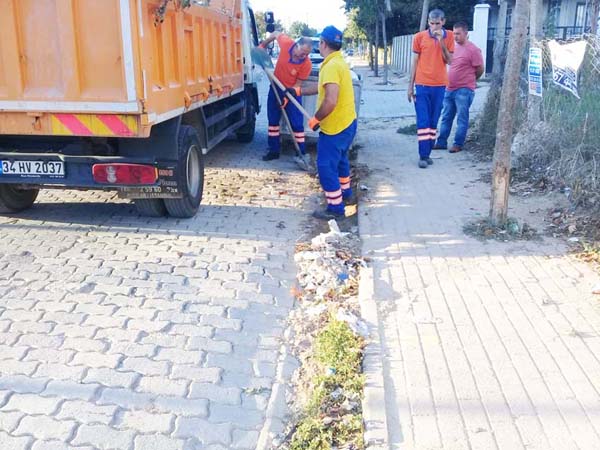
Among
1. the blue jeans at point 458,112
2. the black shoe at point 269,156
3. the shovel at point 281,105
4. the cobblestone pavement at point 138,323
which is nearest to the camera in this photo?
the cobblestone pavement at point 138,323

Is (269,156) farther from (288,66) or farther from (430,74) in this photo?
(430,74)

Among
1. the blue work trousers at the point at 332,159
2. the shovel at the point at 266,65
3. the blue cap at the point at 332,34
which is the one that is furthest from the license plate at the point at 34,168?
the shovel at the point at 266,65

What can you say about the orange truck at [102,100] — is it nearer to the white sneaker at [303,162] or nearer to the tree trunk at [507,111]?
the white sneaker at [303,162]

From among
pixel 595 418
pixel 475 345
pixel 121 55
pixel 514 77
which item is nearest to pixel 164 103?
pixel 121 55

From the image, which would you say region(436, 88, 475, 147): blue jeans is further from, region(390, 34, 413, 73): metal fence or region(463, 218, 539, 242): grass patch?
region(390, 34, 413, 73): metal fence

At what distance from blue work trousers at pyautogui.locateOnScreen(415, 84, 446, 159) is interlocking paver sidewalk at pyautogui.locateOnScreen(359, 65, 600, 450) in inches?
89.7

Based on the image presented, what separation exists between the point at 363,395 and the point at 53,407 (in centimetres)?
153

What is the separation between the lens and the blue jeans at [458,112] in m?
9.20

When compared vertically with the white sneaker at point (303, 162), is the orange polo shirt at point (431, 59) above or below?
above

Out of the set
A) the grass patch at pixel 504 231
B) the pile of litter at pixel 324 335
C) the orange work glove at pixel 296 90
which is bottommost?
the pile of litter at pixel 324 335

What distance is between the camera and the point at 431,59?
8172 mm

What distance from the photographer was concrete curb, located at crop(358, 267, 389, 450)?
9.44 feet

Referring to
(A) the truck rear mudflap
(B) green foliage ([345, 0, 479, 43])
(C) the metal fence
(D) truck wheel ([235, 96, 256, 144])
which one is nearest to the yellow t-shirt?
(A) the truck rear mudflap

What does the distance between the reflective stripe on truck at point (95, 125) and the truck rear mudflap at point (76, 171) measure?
0.33 m
